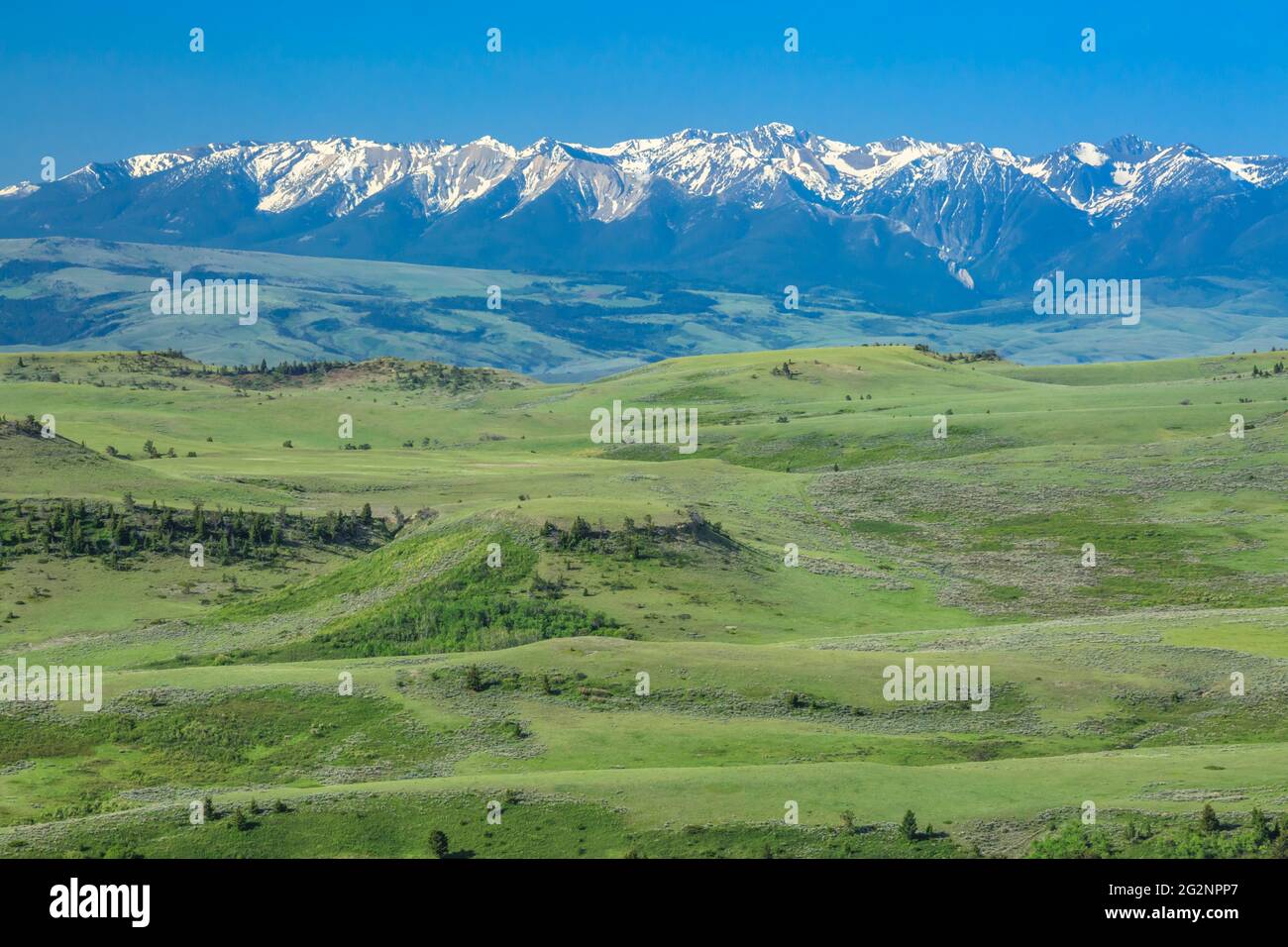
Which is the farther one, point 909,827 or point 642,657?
point 642,657

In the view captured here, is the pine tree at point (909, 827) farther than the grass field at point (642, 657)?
No

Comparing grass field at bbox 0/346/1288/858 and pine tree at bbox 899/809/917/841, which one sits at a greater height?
grass field at bbox 0/346/1288/858

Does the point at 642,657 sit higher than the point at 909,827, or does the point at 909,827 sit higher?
the point at 642,657

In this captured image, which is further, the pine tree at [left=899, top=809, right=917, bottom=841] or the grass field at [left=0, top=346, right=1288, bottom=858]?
the grass field at [left=0, top=346, right=1288, bottom=858]
